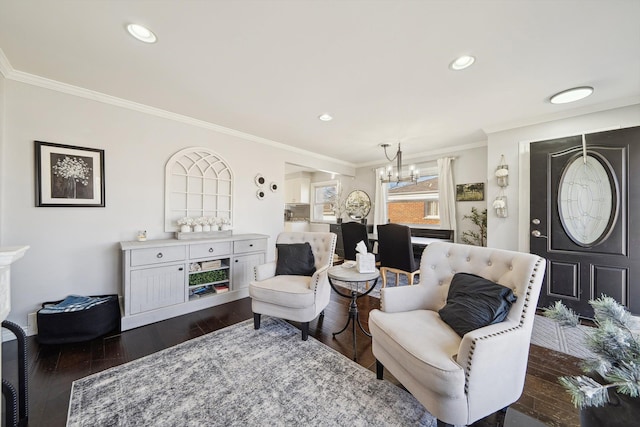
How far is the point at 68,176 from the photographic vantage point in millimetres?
2361

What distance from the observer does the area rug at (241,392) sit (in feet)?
4.50

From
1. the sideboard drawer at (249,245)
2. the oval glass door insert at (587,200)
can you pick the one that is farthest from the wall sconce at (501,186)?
the sideboard drawer at (249,245)

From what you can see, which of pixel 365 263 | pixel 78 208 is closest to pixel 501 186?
pixel 365 263

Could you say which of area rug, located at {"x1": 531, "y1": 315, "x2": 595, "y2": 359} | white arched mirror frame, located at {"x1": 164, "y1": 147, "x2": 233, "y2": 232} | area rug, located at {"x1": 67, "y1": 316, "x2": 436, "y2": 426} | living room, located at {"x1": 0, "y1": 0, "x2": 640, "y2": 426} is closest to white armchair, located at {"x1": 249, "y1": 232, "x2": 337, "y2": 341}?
area rug, located at {"x1": 67, "y1": 316, "x2": 436, "y2": 426}

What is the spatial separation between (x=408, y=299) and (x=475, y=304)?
18.1 inches

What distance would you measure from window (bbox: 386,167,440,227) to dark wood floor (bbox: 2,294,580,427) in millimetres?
2813

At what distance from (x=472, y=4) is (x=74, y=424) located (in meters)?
3.32

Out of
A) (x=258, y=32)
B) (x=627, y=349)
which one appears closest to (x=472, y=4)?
(x=258, y=32)

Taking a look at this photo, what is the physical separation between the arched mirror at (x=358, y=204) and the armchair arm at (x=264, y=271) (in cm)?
342

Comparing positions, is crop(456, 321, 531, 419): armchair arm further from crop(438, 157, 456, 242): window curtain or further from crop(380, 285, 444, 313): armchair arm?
crop(438, 157, 456, 242): window curtain

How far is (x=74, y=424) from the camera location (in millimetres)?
1324

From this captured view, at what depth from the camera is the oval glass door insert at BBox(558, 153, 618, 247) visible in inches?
101

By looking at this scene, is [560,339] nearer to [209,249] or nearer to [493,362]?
[493,362]

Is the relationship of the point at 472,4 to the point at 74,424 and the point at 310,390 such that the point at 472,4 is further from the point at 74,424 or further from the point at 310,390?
the point at 74,424
